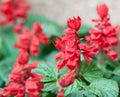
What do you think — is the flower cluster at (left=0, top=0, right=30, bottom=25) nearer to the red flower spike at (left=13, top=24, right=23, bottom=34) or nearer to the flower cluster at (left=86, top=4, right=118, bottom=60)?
the red flower spike at (left=13, top=24, right=23, bottom=34)

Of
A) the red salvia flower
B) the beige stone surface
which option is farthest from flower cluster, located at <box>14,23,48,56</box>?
the red salvia flower

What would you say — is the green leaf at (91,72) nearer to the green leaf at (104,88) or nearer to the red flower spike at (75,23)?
the green leaf at (104,88)

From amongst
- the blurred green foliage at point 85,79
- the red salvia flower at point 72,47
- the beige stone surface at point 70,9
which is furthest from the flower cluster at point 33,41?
the red salvia flower at point 72,47

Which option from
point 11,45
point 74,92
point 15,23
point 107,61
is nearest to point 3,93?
point 74,92

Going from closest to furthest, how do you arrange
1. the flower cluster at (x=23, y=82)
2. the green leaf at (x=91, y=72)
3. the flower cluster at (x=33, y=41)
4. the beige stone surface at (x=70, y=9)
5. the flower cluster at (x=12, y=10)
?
the flower cluster at (x=23, y=82)
the green leaf at (x=91, y=72)
the flower cluster at (x=33, y=41)
the beige stone surface at (x=70, y=9)
the flower cluster at (x=12, y=10)

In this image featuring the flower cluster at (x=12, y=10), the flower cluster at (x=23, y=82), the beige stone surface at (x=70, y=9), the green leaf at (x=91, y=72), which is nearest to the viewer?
the flower cluster at (x=23, y=82)

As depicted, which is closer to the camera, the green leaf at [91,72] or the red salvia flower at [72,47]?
the red salvia flower at [72,47]

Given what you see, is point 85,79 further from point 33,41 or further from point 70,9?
point 70,9
